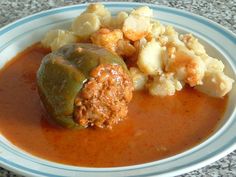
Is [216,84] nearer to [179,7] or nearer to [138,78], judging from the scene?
[138,78]

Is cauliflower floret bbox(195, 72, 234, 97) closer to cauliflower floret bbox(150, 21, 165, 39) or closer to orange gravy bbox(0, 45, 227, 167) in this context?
orange gravy bbox(0, 45, 227, 167)

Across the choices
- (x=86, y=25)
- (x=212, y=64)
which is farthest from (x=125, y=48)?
(x=212, y=64)

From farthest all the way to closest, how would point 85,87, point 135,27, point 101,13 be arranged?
point 101,13
point 135,27
point 85,87

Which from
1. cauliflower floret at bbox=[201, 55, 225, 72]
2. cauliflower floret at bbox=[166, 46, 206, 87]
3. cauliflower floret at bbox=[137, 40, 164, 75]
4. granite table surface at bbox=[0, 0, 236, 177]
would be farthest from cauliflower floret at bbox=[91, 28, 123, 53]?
granite table surface at bbox=[0, 0, 236, 177]

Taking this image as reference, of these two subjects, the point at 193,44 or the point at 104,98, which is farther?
the point at 193,44

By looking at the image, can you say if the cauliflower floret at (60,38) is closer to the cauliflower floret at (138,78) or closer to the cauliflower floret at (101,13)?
the cauliflower floret at (101,13)
